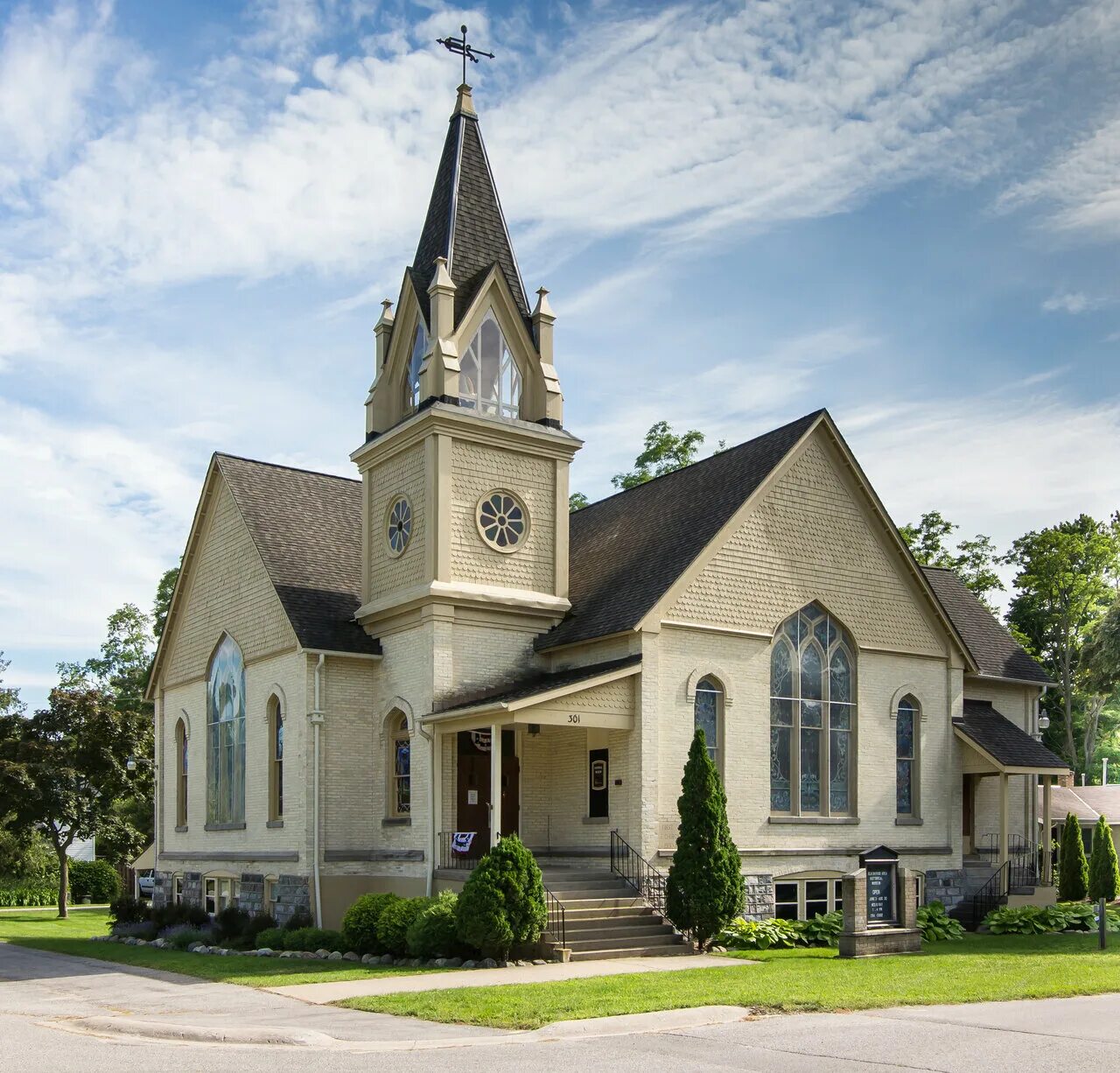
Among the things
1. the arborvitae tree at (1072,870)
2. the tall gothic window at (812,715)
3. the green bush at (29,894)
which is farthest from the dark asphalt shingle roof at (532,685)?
the green bush at (29,894)

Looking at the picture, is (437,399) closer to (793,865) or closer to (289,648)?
(289,648)

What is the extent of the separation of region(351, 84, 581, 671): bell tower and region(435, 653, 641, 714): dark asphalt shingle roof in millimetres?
423

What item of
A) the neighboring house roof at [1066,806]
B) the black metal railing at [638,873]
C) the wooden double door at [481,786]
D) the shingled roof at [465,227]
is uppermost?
the shingled roof at [465,227]

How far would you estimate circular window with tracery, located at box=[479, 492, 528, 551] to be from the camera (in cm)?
2755

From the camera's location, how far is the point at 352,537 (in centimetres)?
3238

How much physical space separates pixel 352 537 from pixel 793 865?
1268 centimetres

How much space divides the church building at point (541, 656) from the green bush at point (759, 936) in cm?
205

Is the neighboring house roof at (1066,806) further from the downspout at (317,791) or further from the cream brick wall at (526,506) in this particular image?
the downspout at (317,791)

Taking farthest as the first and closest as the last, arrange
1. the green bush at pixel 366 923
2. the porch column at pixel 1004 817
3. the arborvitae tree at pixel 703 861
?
the porch column at pixel 1004 817 → the arborvitae tree at pixel 703 861 → the green bush at pixel 366 923

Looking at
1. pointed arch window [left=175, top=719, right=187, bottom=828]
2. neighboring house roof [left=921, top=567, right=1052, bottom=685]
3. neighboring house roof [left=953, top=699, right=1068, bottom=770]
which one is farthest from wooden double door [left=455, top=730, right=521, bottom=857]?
neighboring house roof [left=921, top=567, right=1052, bottom=685]

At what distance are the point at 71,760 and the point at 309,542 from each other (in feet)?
56.7

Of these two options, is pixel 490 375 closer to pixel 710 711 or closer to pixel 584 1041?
pixel 710 711

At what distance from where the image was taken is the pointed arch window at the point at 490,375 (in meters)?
27.8

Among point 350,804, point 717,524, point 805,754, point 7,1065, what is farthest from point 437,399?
→ point 7,1065
